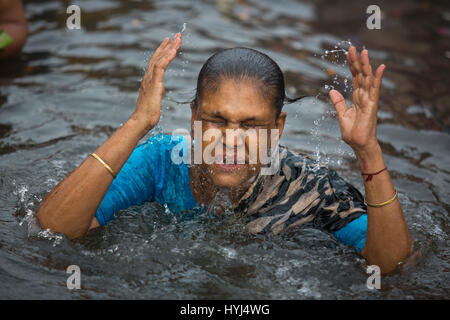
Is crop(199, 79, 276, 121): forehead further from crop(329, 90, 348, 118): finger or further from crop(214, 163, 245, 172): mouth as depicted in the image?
crop(329, 90, 348, 118): finger

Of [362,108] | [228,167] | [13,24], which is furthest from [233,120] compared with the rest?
[13,24]

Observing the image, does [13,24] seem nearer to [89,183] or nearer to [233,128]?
[89,183]

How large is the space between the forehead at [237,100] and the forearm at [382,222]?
0.58 meters

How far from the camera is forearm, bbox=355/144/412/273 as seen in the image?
3.08 meters

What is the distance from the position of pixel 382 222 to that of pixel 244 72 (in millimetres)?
1047

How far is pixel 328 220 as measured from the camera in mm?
3625

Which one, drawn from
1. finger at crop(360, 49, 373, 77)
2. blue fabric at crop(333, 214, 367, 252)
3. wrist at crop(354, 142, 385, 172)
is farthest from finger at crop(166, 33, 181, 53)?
blue fabric at crop(333, 214, 367, 252)

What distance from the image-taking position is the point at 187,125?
580 centimetres

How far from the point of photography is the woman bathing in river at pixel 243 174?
122 inches

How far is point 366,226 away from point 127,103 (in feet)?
11.3

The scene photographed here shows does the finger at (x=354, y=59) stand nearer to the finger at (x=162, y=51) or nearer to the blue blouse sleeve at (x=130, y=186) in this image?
the finger at (x=162, y=51)

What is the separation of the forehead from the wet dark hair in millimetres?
26
